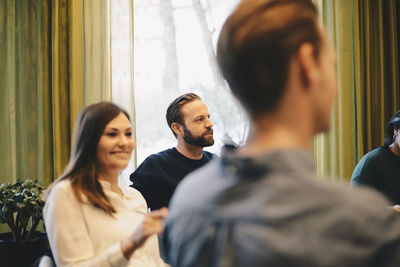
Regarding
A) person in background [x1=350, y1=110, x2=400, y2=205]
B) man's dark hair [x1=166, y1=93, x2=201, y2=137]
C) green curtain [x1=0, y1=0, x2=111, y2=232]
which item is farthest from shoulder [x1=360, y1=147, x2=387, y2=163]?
Result: green curtain [x1=0, y1=0, x2=111, y2=232]

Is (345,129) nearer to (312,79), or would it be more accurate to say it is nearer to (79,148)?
(79,148)

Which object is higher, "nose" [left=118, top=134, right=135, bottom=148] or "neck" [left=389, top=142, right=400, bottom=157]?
"nose" [left=118, top=134, right=135, bottom=148]

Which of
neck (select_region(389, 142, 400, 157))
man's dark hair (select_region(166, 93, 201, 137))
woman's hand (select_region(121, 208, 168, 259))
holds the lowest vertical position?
woman's hand (select_region(121, 208, 168, 259))

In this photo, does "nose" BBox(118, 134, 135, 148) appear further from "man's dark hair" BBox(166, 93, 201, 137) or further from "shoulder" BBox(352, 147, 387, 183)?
"shoulder" BBox(352, 147, 387, 183)

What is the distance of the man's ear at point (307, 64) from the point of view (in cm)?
49

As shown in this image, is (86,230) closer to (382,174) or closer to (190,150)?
(190,150)

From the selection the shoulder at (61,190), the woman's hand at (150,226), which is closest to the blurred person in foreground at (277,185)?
the woman's hand at (150,226)

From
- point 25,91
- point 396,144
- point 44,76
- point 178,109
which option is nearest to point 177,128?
point 178,109

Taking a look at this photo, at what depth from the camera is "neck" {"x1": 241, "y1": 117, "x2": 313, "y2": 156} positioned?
1.62ft

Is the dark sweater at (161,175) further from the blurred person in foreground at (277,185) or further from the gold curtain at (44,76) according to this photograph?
the blurred person in foreground at (277,185)

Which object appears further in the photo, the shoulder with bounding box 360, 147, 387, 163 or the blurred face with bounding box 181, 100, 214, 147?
the blurred face with bounding box 181, 100, 214, 147

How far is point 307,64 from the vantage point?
488 millimetres

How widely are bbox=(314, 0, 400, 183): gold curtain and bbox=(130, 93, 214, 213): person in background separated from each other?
939mm

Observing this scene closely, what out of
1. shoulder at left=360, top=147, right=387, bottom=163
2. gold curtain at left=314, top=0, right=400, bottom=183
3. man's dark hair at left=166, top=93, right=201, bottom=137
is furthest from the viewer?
gold curtain at left=314, top=0, right=400, bottom=183
